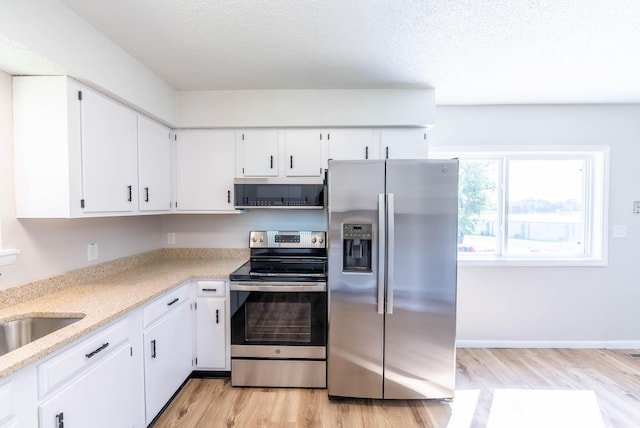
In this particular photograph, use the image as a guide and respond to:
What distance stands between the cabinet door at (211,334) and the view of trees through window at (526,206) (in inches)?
96.4

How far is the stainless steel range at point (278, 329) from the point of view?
2277 millimetres

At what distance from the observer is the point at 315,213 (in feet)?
9.82

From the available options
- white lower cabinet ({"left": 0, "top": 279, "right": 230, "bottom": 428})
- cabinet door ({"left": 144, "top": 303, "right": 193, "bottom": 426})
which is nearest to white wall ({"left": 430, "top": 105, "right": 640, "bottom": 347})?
white lower cabinet ({"left": 0, "top": 279, "right": 230, "bottom": 428})

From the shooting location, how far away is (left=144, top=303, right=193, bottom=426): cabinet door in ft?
6.03

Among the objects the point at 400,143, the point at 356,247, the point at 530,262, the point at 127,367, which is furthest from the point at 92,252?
the point at 530,262

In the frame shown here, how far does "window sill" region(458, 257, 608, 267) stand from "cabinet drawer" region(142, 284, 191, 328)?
2.61 metres

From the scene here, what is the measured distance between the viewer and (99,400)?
142cm

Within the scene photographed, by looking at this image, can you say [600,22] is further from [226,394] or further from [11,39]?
[226,394]

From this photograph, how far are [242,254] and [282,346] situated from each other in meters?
1.07

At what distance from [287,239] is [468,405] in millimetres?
1929

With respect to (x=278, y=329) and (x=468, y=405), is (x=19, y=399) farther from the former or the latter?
(x=468, y=405)

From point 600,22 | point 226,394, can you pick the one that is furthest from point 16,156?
point 600,22

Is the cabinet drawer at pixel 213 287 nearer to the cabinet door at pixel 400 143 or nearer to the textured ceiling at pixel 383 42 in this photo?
the textured ceiling at pixel 383 42

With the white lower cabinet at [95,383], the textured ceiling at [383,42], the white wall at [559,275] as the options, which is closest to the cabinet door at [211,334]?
the white lower cabinet at [95,383]
